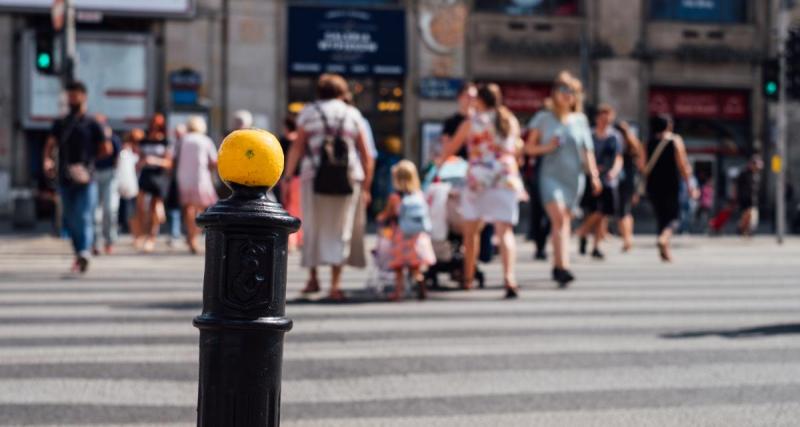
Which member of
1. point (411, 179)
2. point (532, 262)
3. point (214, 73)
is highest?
point (214, 73)

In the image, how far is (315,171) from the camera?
10.2 m

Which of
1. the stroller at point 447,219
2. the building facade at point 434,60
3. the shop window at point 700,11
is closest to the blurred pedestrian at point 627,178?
the stroller at point 447,219

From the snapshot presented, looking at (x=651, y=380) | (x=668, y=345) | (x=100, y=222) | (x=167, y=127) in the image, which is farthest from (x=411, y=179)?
(x=167, y=127)

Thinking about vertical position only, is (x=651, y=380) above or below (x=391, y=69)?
below

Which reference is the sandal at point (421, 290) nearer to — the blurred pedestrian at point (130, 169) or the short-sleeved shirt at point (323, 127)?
the short-sleeved shirt at point (323, 127)

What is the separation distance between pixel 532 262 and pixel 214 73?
15.2m

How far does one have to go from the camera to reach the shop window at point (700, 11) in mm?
32500

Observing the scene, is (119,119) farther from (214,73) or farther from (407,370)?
(407,370)

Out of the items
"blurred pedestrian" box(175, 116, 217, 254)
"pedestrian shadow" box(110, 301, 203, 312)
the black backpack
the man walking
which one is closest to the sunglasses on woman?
the black backpack

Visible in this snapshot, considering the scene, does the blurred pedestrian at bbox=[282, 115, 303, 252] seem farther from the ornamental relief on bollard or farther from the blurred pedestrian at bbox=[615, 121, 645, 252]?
the ornamental relief on bollard

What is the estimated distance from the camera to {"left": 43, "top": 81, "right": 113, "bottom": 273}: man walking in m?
12.3

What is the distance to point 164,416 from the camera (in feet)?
18.2

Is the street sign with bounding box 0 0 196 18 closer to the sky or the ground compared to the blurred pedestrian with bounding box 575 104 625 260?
closer to the sky

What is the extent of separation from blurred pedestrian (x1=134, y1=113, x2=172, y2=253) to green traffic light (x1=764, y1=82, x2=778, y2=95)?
10130mm
